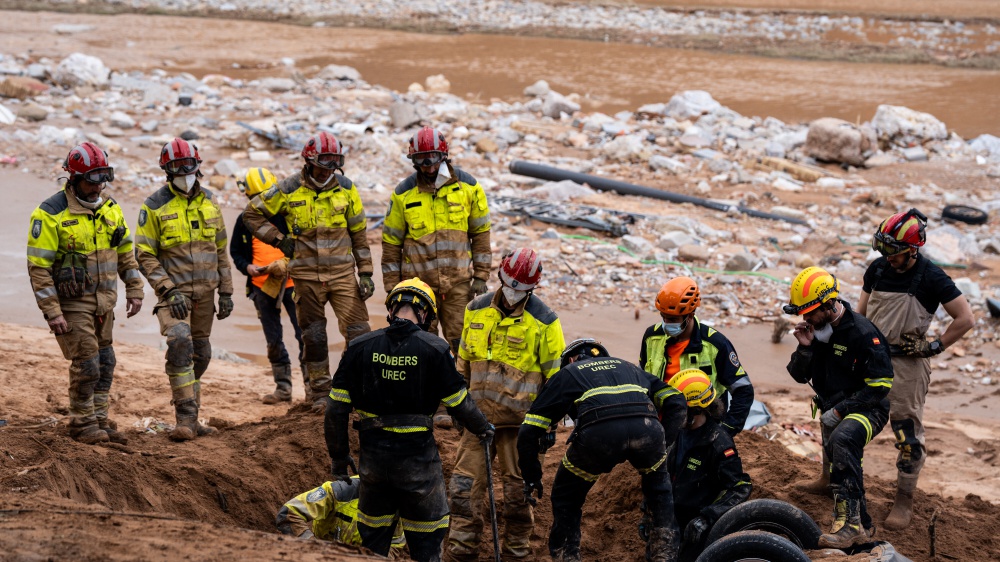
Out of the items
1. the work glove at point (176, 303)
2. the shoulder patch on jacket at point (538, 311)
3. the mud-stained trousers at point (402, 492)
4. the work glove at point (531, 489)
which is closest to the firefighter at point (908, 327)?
the shoulder patch on jacket at point (538, 311)

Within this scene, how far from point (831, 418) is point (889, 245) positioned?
129 cm

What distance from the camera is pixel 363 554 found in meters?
5.43

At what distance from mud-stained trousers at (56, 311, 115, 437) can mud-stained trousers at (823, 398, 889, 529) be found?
18.2 ft

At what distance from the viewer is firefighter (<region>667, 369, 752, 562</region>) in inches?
249

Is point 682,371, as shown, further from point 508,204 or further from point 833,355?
point 508,204

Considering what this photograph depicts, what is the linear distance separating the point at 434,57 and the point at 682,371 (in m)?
30.4

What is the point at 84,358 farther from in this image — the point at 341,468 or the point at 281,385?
the point at 341,468

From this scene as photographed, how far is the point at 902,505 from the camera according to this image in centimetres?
709

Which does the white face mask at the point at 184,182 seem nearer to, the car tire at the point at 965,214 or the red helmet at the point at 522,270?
the red helmet at the point at 522,270

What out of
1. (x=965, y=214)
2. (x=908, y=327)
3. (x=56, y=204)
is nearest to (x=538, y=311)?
(x=908, y=327)

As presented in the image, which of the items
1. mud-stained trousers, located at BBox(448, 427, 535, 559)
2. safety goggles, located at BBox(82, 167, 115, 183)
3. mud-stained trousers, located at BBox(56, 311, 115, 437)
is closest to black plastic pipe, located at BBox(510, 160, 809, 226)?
mud-stained trousers, located at BBox(448, 427, 535, 559)

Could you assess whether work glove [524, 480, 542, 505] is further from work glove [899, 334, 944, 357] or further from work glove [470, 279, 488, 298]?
work glove [899, 334, 944, 357]

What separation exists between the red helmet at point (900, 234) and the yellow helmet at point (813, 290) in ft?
1.83

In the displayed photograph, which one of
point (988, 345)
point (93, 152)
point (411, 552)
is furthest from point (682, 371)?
point (988, 345)
